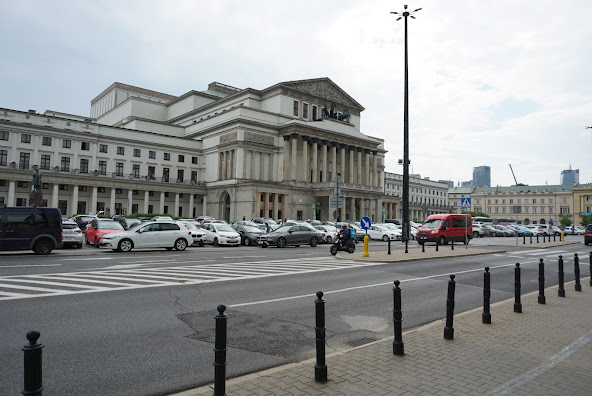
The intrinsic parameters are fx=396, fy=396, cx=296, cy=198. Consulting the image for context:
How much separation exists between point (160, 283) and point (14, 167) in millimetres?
59538

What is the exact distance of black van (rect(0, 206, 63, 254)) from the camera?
1709 cm

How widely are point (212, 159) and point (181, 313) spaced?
2740 inches

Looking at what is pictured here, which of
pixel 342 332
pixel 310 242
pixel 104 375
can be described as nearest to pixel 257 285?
pixel 342 332

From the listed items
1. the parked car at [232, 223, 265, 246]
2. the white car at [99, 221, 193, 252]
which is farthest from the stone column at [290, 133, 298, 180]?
the white car at [99, 221, 193, 252]

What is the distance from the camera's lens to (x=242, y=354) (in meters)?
5.70

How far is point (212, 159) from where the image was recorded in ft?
247

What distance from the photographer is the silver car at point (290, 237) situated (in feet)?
88.4

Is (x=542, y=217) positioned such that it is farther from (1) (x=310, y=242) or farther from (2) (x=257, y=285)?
(2) (x=257, y=285)

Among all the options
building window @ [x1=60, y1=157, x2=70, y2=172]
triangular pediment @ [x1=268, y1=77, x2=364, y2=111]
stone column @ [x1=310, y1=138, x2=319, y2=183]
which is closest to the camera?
building window @ [x1=60, y1=157, x2=70, y2=172]

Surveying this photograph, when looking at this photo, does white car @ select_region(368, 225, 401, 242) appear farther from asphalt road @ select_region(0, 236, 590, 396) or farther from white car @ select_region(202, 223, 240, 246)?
asphalt road @ select_region(0, 236, 590, 396)

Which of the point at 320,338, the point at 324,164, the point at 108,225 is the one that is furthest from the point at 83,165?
the point at 320,338

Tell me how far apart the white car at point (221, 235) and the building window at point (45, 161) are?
150 feet

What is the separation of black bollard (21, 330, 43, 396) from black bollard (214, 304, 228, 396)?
1.37 m

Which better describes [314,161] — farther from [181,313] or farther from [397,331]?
[397,331]
